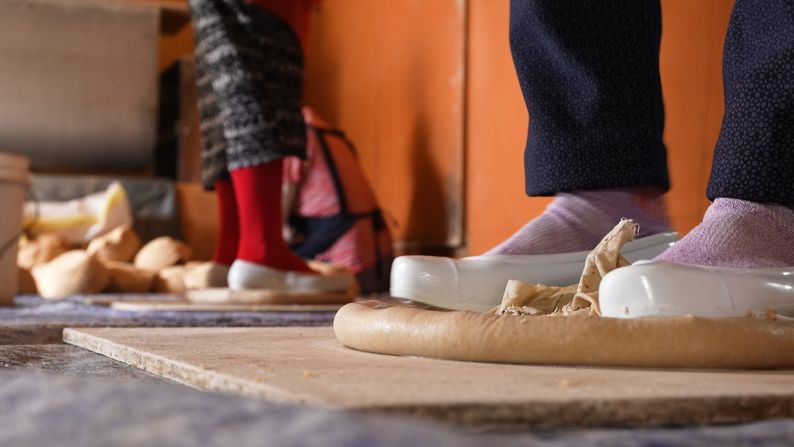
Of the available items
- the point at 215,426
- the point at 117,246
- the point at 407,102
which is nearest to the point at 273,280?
the point at 215,426

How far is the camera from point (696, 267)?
0.56m

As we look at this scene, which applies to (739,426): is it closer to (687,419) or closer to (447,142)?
(687,419)

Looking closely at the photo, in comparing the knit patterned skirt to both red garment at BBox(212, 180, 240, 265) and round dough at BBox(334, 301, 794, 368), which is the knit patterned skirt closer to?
red garment at BBox(212, 180, 240, 265)

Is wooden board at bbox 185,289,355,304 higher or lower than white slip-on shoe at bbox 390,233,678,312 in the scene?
lower

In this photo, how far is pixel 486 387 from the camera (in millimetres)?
414

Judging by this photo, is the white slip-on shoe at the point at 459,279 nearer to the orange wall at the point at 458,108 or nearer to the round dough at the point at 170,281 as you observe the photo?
the orange wall at the point at 458,108

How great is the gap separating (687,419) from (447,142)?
88.4 inches

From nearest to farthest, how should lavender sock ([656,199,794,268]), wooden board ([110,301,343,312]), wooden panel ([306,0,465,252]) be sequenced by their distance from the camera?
lavender sock ([656,199,794,268])
wooden board ([110,301,343,312])
wooden panel ([306,0,465,252])

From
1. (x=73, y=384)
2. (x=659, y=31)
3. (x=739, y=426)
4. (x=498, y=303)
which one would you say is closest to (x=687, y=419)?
(x=739, y=426)

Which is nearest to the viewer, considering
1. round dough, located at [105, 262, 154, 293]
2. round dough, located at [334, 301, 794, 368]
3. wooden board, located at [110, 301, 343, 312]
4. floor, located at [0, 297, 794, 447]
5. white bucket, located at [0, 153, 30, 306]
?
floor, located at [0, 297, 794, 447]

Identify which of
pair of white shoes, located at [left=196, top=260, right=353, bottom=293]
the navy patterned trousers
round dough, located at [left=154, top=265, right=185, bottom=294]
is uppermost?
the navy patterned trousers

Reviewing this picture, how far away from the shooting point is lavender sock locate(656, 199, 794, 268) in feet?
1.97

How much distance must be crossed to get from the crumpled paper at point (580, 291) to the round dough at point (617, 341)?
0.10 meters

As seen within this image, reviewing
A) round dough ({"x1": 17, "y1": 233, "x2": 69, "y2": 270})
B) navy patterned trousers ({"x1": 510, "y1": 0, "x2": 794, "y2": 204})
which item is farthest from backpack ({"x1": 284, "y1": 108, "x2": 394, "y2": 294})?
navy patterned trousers ({"x1": 510, "y1": 0, "x2": 794, "y2": 204})
